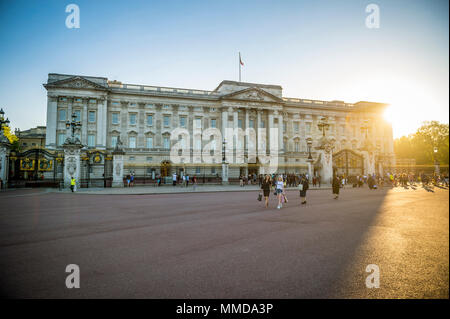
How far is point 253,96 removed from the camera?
51.8 m

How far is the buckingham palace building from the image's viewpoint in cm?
4312

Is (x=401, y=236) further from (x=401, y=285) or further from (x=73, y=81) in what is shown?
(x=73, y=81)

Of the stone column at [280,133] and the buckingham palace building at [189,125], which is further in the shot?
the stone column at [280,133]

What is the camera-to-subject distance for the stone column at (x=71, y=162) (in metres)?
22.6

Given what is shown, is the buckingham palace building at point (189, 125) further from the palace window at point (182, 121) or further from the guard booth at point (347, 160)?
the guard booth at point (347, 160)

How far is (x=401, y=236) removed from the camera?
6062 mm

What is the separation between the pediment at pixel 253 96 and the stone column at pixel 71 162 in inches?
1294

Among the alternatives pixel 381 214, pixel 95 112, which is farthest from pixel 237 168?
pixel 381 214

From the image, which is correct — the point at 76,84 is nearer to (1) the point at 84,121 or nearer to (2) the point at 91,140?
(1) the point at 84,121

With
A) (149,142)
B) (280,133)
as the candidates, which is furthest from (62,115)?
(280,133)

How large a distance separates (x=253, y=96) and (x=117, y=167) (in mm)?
34546

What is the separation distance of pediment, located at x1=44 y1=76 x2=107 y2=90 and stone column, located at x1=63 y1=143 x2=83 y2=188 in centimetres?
2571

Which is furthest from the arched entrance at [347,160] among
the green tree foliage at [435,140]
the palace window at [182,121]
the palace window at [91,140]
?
the palace window at [91,140]

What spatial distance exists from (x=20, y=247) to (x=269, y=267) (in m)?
5.49
